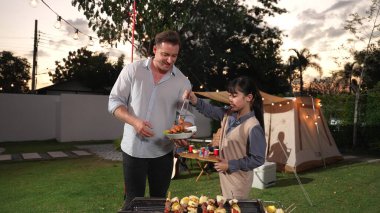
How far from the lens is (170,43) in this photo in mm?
2385

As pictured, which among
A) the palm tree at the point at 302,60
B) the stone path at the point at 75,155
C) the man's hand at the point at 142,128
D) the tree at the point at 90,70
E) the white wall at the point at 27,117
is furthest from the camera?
the tree at the point at 90,70

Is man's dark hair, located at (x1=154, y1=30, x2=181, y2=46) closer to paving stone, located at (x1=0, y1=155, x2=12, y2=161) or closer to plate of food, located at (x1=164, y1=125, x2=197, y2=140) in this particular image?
plate of food, located at (x1=164, y1=125, x2=197, y2=140)

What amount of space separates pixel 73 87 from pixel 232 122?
3234cm

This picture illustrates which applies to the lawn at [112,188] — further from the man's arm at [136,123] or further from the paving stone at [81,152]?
the man's arm at [136,123]

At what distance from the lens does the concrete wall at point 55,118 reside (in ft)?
48.1

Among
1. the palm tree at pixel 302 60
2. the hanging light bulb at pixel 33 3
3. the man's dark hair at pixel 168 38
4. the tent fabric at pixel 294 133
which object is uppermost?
the palm tree at pixel 302 60

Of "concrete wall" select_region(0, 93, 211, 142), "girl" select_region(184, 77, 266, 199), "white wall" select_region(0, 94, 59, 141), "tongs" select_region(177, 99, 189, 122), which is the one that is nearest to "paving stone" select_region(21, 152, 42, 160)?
"concrete wall" select_region(0, 93, 211, 142)

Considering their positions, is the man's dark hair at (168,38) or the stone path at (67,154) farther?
the stone path at (67,154)

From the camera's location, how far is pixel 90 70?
3634cm

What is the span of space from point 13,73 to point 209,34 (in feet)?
127

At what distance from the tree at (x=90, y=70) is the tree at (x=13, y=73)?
18.6 ft

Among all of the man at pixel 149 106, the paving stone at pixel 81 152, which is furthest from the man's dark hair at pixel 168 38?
the paving stone at pixel 81 152

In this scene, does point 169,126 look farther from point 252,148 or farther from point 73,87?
point 73,87

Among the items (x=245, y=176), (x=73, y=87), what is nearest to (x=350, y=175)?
(x=245, y=176)
